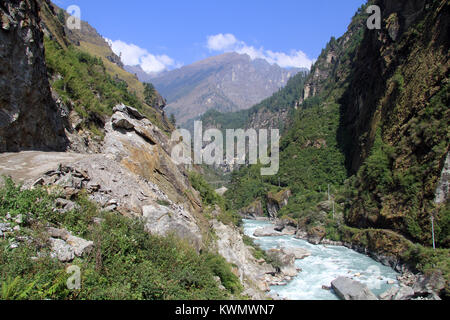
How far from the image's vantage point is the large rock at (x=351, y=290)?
2316 cm

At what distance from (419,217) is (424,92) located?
16349mm

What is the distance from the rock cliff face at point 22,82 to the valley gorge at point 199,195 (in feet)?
0.16

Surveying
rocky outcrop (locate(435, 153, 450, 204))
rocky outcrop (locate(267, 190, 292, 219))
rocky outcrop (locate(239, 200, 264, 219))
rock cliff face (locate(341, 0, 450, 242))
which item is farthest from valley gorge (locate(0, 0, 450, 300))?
rocky outcrop (locate(239, 200, 264, 219))

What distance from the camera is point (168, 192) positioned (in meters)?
11.1

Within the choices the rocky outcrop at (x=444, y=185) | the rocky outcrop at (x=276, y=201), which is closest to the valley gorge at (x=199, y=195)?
the rocky outcrop at (x=444, y=185)

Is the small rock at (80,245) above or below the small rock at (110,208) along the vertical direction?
below

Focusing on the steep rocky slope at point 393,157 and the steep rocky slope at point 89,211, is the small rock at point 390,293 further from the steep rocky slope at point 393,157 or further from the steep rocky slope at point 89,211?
the steep rocky slope at point 89,211

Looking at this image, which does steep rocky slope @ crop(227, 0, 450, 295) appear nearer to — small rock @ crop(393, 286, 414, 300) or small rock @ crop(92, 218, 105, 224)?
small rock @ crop(393, 286, 414, 300)

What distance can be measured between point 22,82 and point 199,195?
11689mm

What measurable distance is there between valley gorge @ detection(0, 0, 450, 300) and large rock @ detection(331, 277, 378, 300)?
161 millimetres

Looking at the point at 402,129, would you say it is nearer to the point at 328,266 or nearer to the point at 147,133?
the point at 328,266

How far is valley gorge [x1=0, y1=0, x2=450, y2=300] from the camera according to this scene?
5.82 m

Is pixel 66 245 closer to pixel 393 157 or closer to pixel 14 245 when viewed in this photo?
pixel 14 245

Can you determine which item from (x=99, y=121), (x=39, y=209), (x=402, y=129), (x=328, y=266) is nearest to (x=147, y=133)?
(x=39, y=209)
